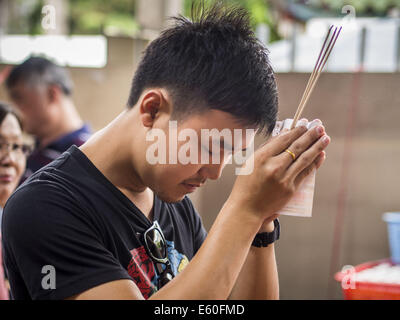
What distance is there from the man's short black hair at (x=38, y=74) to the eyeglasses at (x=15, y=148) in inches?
36.0

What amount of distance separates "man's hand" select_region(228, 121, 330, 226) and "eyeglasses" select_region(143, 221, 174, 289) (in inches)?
8.7

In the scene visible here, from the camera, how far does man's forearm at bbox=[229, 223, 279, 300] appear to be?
1163 millimetres

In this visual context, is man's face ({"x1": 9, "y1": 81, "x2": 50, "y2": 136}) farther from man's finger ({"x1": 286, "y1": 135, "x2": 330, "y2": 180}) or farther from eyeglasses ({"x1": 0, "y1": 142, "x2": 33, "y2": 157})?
man's finger ({"x1": 286, "y1": 135, "x2": 330, "y2": 180})

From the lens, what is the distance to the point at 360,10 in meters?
4.90

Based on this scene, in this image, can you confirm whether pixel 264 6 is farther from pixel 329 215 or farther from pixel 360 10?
pixel 329 215

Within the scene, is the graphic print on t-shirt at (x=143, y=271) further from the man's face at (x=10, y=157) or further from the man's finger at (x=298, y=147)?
the man's face at (x=10, y=157)

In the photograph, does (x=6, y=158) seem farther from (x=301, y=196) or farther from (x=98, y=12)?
(x=98, y=12)

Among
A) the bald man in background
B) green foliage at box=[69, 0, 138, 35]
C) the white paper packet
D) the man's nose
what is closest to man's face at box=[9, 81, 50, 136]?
the bald man in background

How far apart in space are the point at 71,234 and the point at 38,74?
2064 millimetres

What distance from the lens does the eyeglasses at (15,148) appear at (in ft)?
5.78

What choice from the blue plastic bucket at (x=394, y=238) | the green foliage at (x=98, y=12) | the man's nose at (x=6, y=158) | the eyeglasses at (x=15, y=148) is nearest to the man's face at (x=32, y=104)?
the eyeglasses at (x=15, y=148)

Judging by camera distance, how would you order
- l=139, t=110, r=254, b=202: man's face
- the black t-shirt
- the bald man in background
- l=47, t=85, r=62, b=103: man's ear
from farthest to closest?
l=47, t=85, r=62, b=103: man's ear
the bald man in background
l=139, t=110, r=254, b=202: man's face
the black t-shirt

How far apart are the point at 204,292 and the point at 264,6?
20.7 ft

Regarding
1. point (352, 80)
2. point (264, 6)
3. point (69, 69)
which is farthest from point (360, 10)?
point (69, 69)
